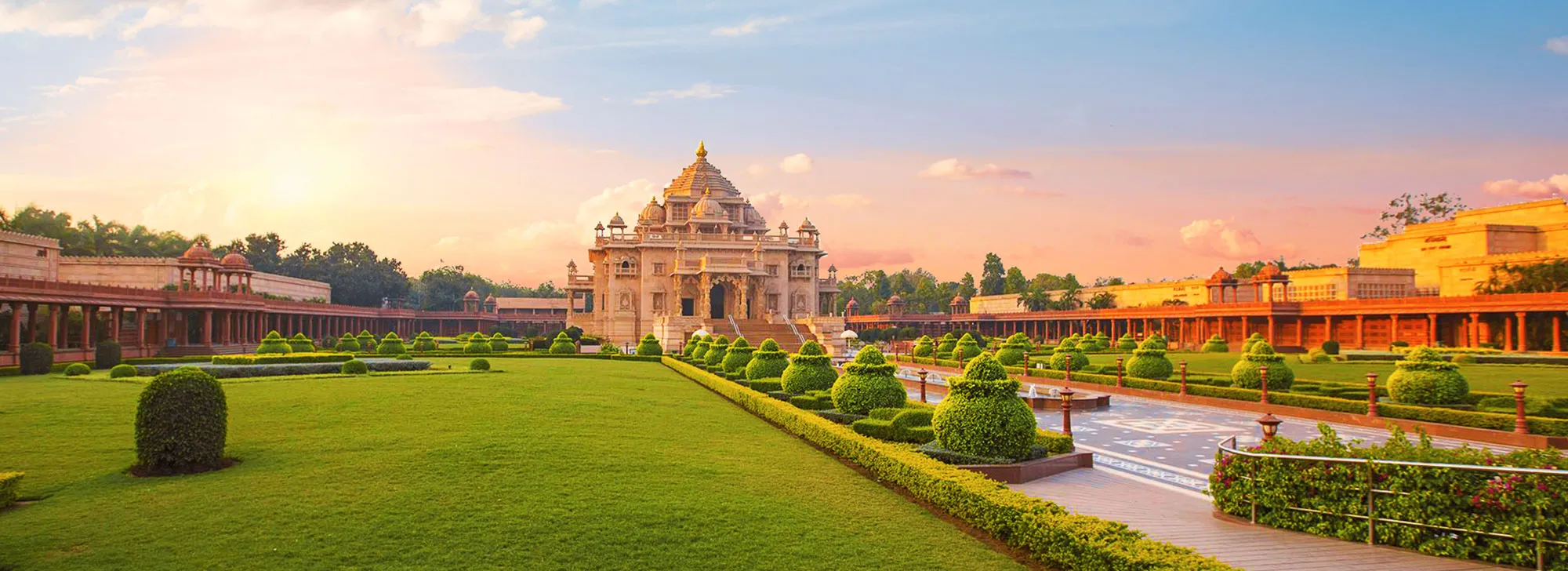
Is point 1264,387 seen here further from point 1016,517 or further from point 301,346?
point 301,346

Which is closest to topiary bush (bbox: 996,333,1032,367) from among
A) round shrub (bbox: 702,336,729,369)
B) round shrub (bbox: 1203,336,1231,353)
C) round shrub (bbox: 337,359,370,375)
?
round shrub (bbox: 702,336,729,369)

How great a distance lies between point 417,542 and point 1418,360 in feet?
69.0

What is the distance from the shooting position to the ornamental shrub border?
7430mm

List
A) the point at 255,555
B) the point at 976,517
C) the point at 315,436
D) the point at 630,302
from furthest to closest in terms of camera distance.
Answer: the point at 630,302
the point at 315,436
the point at 976,517
the point at 255,555

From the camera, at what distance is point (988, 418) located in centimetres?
1294

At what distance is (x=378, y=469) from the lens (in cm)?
1163

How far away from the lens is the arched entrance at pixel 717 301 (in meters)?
71.2

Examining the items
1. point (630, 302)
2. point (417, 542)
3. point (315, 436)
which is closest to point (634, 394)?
point (315, 436)

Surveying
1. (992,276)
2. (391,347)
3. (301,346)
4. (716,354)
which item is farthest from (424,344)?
(992,276)

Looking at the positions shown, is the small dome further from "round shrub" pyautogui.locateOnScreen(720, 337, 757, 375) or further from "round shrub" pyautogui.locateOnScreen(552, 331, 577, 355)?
"round shrub" pyautogui.locateOnScreen(720, 337, 757, 375)

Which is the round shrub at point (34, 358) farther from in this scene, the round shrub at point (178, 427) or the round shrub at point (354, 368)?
the round shrub at point (178, 427)

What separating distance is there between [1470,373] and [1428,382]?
13.8 m

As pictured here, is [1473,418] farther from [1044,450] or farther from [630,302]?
[630,302]

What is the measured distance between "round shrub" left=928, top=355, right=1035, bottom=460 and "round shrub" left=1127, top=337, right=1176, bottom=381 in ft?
59.9
